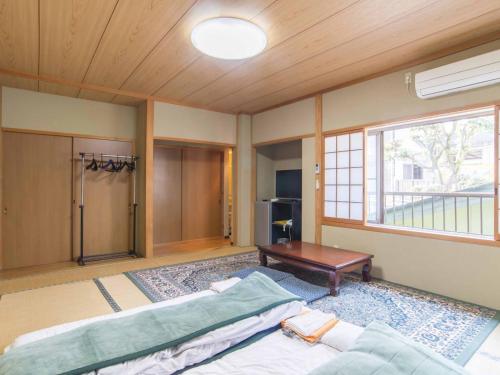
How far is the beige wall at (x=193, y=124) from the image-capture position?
4.62 m

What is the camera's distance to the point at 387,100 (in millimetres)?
3396

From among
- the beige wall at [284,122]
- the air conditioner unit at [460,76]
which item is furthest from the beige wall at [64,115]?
the air conditioner unit at [460,76]

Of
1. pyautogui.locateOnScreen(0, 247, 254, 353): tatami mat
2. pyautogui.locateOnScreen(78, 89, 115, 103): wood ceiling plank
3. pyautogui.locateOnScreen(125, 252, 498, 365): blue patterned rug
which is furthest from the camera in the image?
pyautogui.locateOnScreen(78, 89, 115, 103): wood ceiling plank

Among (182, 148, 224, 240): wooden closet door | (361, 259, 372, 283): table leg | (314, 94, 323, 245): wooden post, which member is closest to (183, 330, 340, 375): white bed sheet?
(361, 259, 372, 283): table leg

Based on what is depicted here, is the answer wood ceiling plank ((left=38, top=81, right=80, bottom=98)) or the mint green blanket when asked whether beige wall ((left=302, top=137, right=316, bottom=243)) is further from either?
wood ceiling plank ((left=38, top=81, right=80, bottom=98))

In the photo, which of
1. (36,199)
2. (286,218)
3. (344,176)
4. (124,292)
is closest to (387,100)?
(344,176)

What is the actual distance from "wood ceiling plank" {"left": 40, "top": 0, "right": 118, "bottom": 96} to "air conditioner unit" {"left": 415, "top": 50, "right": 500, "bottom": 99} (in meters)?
2.89

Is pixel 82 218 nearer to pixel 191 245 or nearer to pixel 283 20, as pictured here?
pixel 191 245

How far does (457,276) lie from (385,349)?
90.9 inches

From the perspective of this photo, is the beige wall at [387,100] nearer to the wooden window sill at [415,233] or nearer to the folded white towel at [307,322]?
the wooden window sill at [415,233]

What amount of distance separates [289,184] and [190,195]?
2115mm

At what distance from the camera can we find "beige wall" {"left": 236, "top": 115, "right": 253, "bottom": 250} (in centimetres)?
539

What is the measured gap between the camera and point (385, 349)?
1.11 metres

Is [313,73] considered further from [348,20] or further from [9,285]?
[9,285]
